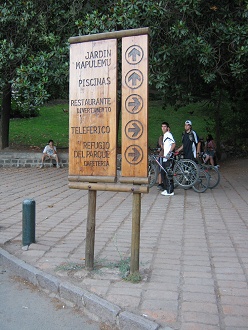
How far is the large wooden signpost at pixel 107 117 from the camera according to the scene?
438 cm

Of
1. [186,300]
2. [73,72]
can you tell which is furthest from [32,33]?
[186,300]

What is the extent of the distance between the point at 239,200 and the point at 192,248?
4.28m

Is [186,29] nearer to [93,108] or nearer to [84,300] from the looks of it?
[93,108]

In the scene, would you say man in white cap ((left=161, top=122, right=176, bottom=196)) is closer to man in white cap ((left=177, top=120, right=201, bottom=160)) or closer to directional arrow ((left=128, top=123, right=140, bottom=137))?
man in white cap ((left=177, top=120, right=201, bottom=160))

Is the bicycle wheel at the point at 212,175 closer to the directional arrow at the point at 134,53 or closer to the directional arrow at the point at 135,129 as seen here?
the directional arrow at the point at 135,129

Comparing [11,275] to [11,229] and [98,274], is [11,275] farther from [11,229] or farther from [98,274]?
[11,229]

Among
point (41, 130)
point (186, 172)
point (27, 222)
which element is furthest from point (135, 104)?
point (41, 130)

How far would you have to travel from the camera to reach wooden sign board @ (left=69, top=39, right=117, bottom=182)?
4516 mm

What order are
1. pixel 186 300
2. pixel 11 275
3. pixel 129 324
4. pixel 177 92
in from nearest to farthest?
pixel 129 324, pixel 186 300, pixel 11 275, pixel 177 92

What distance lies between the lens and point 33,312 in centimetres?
407

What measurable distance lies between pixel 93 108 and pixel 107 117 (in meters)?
0.19

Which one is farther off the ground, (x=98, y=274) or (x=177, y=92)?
A: (x=177, y=92)

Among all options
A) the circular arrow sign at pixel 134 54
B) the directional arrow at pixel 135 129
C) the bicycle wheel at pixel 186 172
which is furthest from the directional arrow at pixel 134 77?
the bicycle wheel at pixel 186 172

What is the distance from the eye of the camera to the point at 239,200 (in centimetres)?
964
